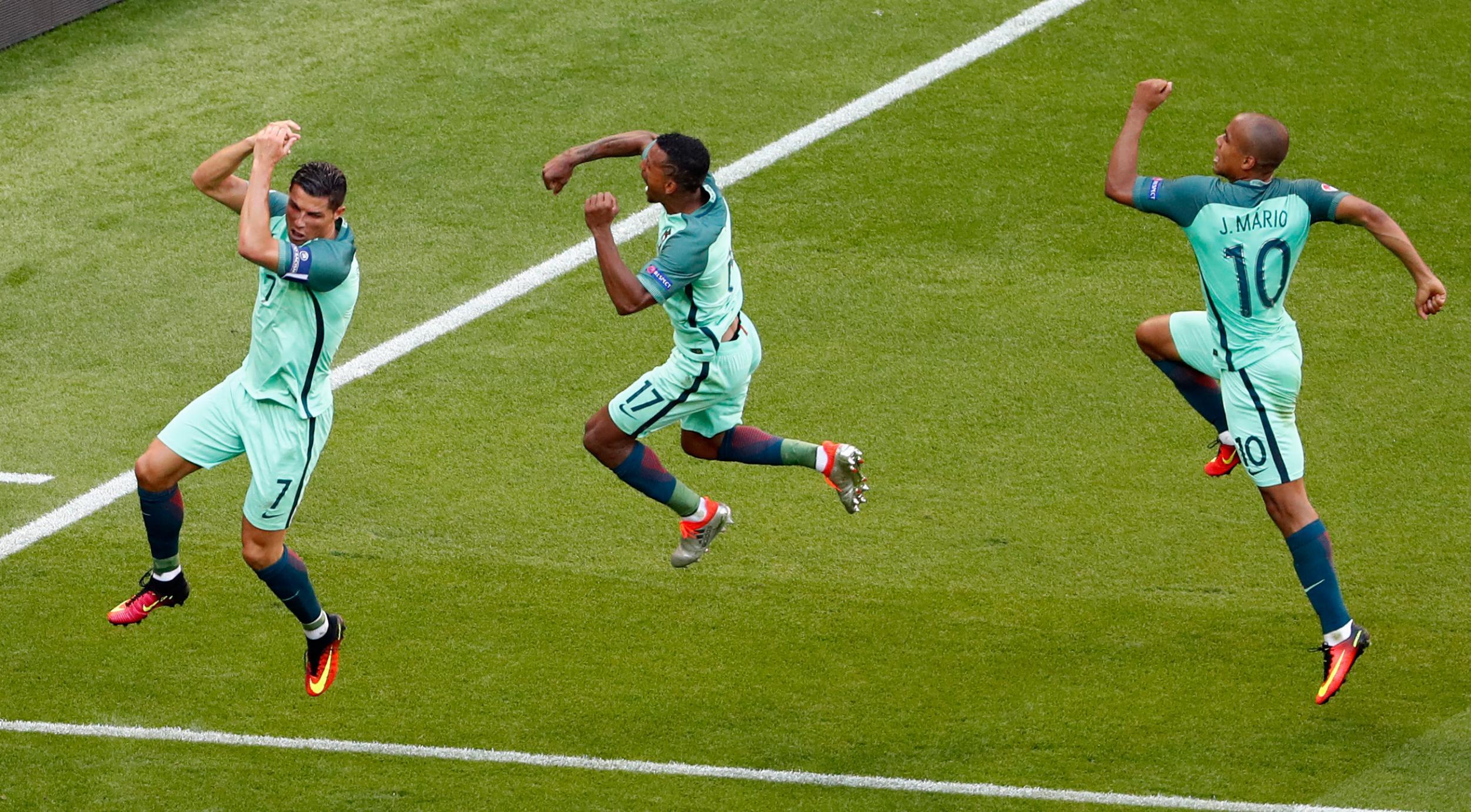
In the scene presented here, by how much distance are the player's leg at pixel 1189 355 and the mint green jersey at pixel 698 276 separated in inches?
91.6

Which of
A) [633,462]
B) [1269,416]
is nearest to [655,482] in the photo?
[633,462]

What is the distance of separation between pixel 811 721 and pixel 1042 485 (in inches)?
114

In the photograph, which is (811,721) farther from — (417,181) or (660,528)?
(417,181)

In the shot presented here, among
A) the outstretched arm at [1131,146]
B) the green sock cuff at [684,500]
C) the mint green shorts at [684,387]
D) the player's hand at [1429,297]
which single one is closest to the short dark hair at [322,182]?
the mint green shorts at [684,387]

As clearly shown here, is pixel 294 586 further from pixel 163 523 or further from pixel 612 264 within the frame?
pixel 612 264

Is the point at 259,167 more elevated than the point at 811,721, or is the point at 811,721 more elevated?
the point at 259,167

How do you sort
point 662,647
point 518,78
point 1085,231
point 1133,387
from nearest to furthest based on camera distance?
point 662,647
point 1133,387
point 1085,231
point 518,78

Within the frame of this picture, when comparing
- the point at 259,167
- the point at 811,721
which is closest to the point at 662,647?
the point at 811,721

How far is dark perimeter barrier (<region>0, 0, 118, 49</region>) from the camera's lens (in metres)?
17.2

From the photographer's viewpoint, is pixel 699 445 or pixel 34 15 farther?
pixel 34 15

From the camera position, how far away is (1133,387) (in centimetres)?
1298

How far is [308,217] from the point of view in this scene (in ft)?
27.7

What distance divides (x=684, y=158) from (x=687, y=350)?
1.08 m

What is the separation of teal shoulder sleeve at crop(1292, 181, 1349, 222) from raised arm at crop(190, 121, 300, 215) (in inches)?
191
